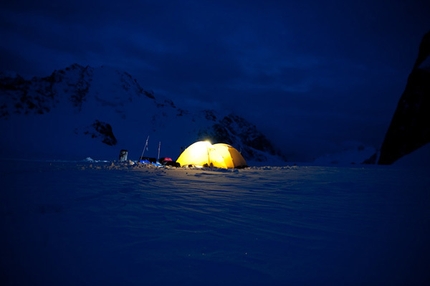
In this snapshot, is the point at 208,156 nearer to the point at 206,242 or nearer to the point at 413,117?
the point at 206,242

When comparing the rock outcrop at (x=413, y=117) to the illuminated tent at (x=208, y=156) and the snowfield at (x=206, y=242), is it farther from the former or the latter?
the snowfield at (x=206, y=242)

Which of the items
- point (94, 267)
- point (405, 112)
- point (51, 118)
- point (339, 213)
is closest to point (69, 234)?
point (94, 267)

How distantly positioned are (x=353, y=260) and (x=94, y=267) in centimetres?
247

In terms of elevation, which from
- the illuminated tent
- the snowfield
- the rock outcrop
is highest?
the rock outcrop

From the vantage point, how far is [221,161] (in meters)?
15.1

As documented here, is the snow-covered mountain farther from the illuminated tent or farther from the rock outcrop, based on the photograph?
the rock outcrop

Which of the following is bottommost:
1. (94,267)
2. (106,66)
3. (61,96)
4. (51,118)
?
(94,267)

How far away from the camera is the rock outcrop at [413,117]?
98.7 ft

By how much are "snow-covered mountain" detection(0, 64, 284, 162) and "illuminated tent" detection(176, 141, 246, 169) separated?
51.6 ft

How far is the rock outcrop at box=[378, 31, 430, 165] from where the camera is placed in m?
30.1

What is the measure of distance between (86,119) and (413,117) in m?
58.1

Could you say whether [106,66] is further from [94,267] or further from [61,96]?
[94,267]

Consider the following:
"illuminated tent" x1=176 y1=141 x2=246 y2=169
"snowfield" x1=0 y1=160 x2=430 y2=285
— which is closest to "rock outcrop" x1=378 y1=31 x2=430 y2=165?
"illuminated tent" x1=176 y1=141 x2=246 y2=169

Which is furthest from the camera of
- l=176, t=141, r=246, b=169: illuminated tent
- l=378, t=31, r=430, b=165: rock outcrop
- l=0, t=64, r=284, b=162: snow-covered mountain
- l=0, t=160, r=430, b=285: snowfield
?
l=0, t=64, r=284, b=162: snow-covered mountain
